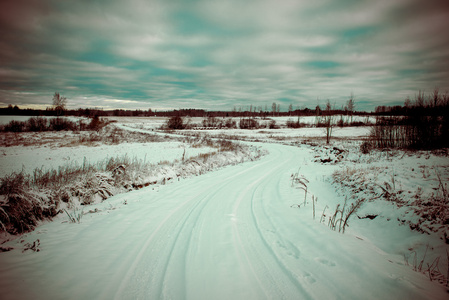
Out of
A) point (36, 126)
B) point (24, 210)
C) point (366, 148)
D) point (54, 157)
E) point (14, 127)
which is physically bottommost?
point (24, 210)

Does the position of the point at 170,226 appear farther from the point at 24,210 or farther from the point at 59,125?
the point at 59,125

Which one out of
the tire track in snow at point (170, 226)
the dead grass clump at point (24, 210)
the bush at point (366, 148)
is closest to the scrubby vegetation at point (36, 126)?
the dead grass clump at point (24, 210)

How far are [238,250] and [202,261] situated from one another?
782 millimetres

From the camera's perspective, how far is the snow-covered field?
8.51 ft

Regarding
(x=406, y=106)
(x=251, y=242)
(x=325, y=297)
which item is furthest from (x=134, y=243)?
(x=406, y=106)

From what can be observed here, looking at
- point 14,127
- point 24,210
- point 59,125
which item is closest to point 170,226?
point 24,210

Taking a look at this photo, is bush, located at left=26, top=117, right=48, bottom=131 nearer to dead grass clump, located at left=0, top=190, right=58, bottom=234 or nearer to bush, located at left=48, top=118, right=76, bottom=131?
bush, located at left=48, top=118, right=76, bottom=131

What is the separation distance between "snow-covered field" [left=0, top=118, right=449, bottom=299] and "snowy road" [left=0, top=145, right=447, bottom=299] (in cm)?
2

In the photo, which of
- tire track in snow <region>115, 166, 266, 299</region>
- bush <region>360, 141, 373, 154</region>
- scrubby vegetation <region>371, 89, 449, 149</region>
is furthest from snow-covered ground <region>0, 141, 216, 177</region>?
scrubby vegetation <region>371, 89, 449, 149</region>

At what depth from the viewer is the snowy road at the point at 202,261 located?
8.36 feet

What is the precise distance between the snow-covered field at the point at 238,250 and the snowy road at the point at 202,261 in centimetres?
2

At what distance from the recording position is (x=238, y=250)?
3592mm

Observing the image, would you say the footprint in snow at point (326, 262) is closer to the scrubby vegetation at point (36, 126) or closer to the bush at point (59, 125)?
the scrubby vegetation at point (36, 126)

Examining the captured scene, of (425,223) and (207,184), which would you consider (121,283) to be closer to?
(207,184)
